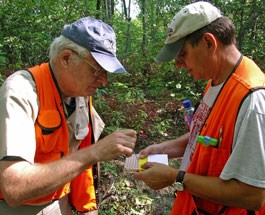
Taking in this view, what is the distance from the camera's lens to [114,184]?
4160 millimetres

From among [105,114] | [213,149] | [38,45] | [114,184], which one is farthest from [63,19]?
[213,149]

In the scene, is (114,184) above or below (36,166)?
below

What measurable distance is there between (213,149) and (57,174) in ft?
2.99

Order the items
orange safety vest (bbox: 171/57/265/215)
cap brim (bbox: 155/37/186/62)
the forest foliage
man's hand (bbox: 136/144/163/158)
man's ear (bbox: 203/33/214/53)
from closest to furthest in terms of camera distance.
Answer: orange safety vest (bbox: 171/57/265/215) < man's ear (bbox: 203/33/214/53) < cap brim (bbox: 155/37/186/62) < man's hand (bbox: 136/144/163/158) < the forest foliage

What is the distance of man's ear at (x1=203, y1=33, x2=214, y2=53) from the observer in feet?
5.64

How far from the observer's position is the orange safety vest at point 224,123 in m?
1.61

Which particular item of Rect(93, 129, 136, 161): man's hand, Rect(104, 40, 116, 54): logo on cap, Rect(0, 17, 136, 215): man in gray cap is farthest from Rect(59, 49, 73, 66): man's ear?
Rect(93, 129, 136, 161): man's hand

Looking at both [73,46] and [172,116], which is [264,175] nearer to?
[73,46]

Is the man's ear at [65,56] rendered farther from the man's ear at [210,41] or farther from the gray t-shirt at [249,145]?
the gray t-shirt at [249,145]

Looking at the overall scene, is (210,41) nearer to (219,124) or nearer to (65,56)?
(219,124)

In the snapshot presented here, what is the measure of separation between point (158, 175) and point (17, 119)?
3.15 feet

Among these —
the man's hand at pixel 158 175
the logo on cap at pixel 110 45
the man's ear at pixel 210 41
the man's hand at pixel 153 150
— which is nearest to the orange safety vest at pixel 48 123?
the logo on cap at pixel 110 45

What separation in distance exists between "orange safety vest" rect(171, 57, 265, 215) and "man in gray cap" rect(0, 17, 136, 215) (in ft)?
1.50

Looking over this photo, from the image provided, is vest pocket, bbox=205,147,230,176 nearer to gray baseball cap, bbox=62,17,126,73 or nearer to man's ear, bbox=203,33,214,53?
man's ear, bbox=203,33,214,53
